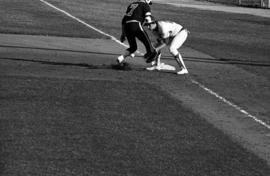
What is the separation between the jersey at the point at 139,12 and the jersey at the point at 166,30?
406 mm

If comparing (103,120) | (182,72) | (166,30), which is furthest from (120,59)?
(103,120)

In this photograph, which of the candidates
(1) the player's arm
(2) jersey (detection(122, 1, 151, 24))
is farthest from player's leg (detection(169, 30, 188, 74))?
(2) jersey (detection(122, 1, 151, 24))

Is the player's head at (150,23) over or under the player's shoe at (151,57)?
over

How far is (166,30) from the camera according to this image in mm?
18422

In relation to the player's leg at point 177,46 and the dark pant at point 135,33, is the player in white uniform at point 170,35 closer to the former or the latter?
the player's leg at point 177,46

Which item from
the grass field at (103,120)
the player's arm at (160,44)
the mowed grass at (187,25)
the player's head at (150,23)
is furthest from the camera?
the mowed grass at (187,25)

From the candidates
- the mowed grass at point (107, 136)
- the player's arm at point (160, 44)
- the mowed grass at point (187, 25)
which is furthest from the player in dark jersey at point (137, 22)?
the mowed grass at point (187, 25)

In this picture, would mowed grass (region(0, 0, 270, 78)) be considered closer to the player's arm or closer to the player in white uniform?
the player in white uniform

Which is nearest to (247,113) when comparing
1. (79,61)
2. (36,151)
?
(36,151)

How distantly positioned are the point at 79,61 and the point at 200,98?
5.47 metres

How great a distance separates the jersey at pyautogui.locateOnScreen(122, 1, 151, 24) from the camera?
18375mm

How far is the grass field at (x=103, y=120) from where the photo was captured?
10414mm

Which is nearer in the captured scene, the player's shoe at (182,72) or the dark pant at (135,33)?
the dark pant at (135,33)

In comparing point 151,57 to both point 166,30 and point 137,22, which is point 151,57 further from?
point 137,22
